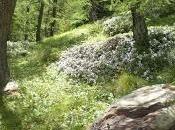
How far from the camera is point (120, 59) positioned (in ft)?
55.8

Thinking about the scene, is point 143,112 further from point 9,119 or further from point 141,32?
point 141,32

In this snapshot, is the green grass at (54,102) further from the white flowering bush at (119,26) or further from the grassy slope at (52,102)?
the white flowering bush at (119,26)

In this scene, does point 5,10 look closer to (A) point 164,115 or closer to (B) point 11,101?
(B) point 11,101

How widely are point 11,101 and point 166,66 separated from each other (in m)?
5.90

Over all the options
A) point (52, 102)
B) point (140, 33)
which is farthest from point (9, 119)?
point (140, 33)

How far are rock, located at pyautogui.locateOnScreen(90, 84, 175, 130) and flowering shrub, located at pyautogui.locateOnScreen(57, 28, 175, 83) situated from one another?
561 centimetres

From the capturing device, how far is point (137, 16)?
662 inches

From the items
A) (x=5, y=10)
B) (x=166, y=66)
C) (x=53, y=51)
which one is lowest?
(x=53, y=51)

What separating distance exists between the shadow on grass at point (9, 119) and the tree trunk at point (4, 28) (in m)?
2.14

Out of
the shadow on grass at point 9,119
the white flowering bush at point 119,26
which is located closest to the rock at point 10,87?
the shadow on grass at point 9,119

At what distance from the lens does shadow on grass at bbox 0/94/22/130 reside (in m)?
12.8

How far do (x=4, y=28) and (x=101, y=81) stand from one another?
14.3ft

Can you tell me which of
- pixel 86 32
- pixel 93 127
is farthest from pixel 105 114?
pixel 86 32

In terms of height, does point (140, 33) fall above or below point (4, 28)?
below
